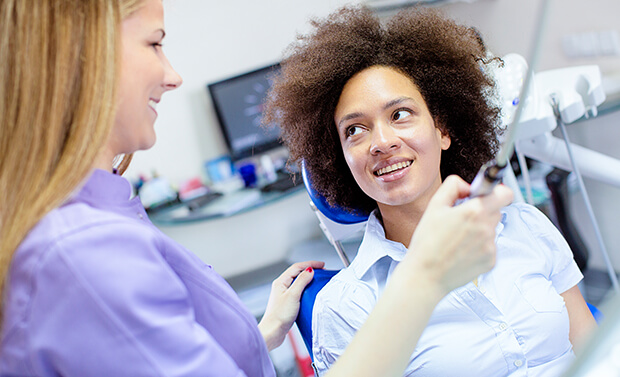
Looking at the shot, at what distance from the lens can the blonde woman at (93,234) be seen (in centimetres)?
55

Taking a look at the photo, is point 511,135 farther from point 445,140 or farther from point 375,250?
point 445,140

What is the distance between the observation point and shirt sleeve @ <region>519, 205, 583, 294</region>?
1.16 meters

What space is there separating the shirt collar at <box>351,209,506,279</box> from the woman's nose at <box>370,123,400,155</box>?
0.66ft

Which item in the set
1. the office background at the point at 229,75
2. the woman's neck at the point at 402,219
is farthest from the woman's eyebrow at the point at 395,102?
the office background at the point at 229,75

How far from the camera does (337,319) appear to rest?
1.09 metres

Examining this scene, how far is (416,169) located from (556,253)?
368mm

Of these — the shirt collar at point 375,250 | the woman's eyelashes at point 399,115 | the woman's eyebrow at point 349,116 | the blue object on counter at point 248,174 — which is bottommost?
the blue object on counter at point 248,174

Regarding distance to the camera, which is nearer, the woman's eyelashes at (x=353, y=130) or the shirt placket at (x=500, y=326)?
the shirt placket at (x=500, y=326)

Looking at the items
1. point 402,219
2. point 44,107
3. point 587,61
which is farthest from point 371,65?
point 587,61

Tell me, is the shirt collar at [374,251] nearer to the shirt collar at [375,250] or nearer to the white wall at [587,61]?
the shirt collar at [375,250]

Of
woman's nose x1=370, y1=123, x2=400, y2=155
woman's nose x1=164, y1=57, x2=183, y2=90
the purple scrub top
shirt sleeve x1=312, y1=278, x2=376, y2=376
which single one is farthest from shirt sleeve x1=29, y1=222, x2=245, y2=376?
woman's nose x1=370, y1=123, x2=400, y2=155

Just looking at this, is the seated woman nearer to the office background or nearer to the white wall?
the white wall

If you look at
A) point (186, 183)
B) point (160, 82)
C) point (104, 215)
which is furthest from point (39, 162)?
point (186, 183)

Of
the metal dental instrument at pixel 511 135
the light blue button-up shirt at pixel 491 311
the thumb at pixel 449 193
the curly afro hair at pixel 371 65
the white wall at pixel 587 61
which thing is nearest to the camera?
the metal dental instrument at pixel 511 135
